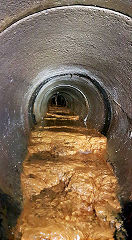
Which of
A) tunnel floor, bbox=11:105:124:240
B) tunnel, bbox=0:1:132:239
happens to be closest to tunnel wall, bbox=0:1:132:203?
tunnel, bbox=0:1:132:239

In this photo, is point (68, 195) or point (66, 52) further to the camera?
point (66, 52)

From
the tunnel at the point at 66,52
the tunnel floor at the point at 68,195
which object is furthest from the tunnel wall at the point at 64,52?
the tunnel floor at the point at 68,195

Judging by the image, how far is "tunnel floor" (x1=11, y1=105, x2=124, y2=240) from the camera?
2756mm

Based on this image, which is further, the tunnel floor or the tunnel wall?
the tunnel floor

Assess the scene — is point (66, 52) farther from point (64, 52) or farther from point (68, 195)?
point (68, 195)

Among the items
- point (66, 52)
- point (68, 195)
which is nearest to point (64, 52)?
point (66, 52)

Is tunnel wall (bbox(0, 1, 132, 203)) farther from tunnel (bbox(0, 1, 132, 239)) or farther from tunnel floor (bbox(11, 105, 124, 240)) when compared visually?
tunnel floor (bbox(11, 105, 124, 240))

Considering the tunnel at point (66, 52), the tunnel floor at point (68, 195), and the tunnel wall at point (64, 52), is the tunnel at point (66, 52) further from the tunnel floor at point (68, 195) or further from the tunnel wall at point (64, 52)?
the tunnel floor at point (68, 195)

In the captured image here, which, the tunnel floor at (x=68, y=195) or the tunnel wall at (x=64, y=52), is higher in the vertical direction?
the tunnel wall at (x=64, y=52)

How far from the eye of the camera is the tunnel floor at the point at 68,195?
276cm

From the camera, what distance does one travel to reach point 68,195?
364 centimetres

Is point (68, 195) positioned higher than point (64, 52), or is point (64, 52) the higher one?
point (64, 52)

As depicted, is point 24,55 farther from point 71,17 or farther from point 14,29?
point 71,17

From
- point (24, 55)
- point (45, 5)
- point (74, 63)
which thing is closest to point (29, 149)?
point (74, 63)
